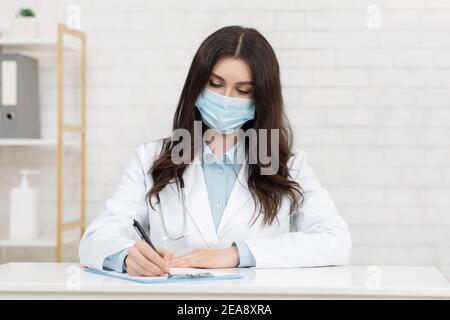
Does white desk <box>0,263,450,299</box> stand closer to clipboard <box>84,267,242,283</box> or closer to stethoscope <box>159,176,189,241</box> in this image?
clipboard <box>84,267,242,283</box>

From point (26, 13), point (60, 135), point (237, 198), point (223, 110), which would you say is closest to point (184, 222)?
point (237, 198)

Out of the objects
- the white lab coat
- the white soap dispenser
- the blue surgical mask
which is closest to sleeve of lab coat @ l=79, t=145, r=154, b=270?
the white lab coat

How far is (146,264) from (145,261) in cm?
1

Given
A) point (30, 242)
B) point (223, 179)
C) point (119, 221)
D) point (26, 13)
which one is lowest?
point (30, 242)

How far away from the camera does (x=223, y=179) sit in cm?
225

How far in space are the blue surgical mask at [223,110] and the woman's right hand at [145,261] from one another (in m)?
0.57

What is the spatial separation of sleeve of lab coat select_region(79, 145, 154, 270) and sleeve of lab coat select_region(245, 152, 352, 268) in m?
0.36

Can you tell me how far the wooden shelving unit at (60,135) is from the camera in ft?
9.61

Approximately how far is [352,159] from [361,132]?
123 millimetres

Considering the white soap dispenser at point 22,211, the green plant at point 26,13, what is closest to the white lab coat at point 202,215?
the white soap dispenser at point 22,211

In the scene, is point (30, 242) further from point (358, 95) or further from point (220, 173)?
point (358, 95)

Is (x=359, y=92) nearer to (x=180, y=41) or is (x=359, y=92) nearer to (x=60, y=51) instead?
(x=180, y=41)

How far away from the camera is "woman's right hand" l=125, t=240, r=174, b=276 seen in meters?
1.64

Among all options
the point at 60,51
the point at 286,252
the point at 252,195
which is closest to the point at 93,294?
the point at 286,252
